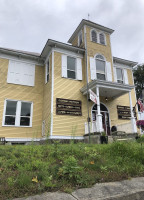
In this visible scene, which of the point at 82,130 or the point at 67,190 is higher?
the point at 82,130

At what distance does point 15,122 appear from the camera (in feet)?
37.7

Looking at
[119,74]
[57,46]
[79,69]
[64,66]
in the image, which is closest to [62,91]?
[64,66]

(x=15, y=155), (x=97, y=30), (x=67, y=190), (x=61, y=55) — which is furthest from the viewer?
(x=97, y=30)

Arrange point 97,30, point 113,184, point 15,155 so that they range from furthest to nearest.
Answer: point 97,30 < point 15,155 < point 113,184

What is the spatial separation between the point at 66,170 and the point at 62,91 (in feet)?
29.9

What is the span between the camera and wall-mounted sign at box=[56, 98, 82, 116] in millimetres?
10938

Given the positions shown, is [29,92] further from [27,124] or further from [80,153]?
[80,153]

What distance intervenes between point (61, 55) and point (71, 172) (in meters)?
11.0

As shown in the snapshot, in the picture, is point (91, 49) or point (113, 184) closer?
point (113, 184)

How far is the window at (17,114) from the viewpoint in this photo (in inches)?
449

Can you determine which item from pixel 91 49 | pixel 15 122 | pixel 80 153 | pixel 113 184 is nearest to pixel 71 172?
pixel 113 184

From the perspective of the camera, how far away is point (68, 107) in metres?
11.2

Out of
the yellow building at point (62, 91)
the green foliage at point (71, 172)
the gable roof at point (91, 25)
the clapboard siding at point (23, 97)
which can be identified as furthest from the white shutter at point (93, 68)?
the green foliage at point (71, 172)

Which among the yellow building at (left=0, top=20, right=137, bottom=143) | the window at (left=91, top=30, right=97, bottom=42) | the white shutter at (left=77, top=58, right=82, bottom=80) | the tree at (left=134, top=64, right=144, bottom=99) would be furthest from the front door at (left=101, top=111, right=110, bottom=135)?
the tree at (left=134, top=64, right=144, bottom=99)
